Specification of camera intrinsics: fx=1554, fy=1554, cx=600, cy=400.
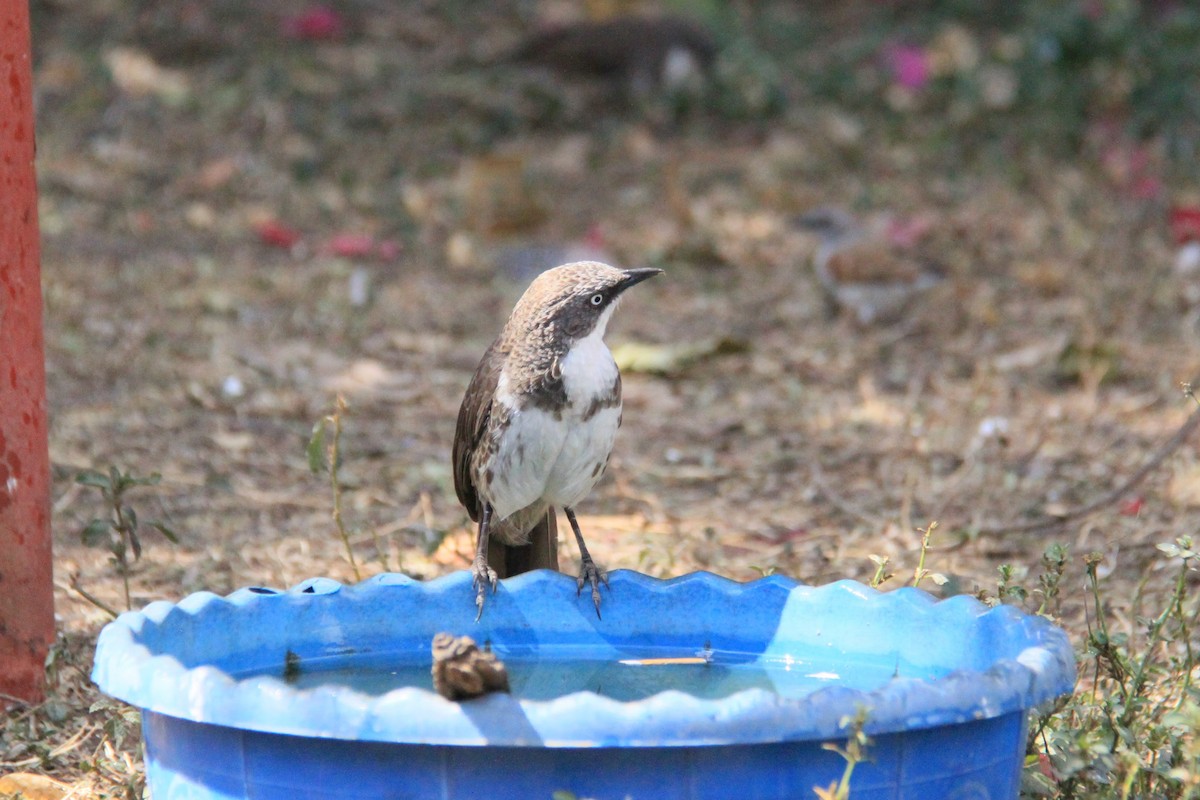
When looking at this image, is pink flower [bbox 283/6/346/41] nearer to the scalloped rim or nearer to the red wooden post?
the red wooden post

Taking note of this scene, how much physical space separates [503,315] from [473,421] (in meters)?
3.95

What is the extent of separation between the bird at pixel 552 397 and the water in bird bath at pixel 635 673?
30 cm

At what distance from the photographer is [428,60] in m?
11.6

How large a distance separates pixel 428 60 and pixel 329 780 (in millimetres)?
9634

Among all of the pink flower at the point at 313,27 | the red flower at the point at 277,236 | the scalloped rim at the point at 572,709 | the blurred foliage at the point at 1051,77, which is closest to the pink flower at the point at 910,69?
the blurred foliage at the point at 1051,77

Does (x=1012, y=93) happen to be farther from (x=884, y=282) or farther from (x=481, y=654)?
(x=481, y=654)

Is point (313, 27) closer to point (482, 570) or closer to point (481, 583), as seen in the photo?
point (482, 570)

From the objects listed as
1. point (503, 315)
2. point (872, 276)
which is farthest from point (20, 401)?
point (872, 276)

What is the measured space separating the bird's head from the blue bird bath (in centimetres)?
67

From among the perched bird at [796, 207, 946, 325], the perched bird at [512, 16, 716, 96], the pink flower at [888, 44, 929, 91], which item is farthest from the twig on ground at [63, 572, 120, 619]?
the pink flower at [888, 44, 929, 91]

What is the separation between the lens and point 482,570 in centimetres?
371

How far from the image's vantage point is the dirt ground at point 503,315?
5.21 metres

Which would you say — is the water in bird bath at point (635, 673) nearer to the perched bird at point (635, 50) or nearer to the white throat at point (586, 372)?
the white throat at point (586, 372)

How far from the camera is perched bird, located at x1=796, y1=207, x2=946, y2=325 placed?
7.90m
